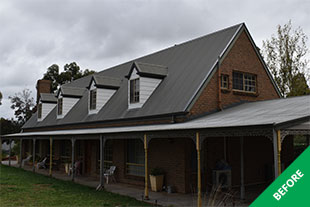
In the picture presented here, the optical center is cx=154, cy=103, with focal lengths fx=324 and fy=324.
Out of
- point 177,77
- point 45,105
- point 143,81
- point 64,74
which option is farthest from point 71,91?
point 64,74

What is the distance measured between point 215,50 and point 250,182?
250 inches

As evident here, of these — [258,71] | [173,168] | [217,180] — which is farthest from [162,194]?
[258,71]

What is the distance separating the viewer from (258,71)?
16.8m

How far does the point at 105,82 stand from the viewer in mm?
20609

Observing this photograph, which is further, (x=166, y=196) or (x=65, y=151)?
(x=65, y=151)

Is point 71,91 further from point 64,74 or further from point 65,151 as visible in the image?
point 64,74

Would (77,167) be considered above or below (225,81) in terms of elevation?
below

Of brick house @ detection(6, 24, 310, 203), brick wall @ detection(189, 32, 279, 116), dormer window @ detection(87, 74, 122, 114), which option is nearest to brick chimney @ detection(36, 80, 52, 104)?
dormer window @ detection(87, 74, 122, 114)

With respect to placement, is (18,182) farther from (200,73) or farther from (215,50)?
(215,50)

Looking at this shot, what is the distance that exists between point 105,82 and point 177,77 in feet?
20.7

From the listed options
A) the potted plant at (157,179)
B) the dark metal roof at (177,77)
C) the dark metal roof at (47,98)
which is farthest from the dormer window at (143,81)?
the dark metal roof at (47,98)

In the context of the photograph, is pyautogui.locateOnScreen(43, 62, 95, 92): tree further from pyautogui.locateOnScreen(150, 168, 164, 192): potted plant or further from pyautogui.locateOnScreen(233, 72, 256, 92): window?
pyautogui.locateOnScreen(150, 168, 164, 192): potted plant

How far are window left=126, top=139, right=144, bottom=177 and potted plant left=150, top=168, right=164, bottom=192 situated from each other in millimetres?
1630

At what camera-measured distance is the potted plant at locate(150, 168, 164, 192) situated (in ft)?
44.9
